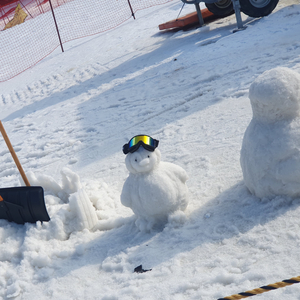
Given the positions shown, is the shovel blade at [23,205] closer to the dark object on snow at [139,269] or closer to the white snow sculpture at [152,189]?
the white snow sculpture at [152,189]

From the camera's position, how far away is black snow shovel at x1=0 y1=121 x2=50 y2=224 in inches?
127

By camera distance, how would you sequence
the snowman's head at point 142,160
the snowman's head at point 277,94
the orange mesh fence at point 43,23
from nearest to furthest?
the snowman's head at point 277,94 → the snowman's head at point 142,160 → the orange mesh fence at point 43,23

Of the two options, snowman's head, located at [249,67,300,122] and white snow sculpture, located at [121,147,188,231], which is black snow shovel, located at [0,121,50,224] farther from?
snowman's head, located at [249,67,300,122]

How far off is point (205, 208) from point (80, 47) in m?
9.55

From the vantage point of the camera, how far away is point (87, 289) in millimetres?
2508

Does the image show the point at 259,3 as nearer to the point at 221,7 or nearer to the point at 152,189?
the point at 221,7

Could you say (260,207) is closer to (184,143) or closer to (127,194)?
(127,194)

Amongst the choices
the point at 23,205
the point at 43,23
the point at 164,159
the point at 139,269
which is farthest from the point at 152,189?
the point at 43,23

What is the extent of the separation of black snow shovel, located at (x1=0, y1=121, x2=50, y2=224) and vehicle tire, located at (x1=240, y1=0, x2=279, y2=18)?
6.36 m

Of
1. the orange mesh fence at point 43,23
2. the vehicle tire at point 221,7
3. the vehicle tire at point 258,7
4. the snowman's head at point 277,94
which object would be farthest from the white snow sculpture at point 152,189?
the orange mesh fence at point 43,23

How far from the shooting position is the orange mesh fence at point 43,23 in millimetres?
12359

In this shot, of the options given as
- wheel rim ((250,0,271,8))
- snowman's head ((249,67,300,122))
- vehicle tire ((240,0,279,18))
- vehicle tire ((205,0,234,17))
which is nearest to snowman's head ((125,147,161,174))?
snowman's head ((249,67,300,122))

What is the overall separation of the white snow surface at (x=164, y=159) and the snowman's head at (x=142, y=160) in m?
0.52

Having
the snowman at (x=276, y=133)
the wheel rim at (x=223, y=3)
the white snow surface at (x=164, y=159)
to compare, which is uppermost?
the wheel rim at (x=223, y=3)
